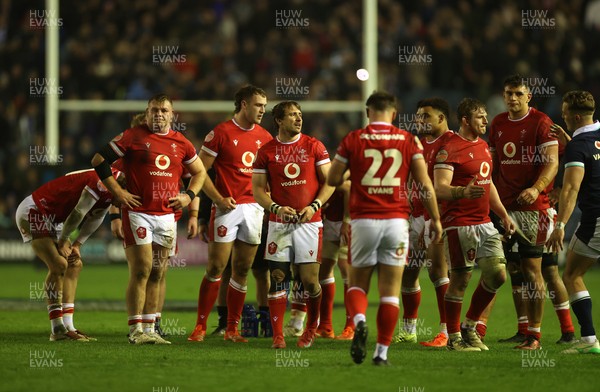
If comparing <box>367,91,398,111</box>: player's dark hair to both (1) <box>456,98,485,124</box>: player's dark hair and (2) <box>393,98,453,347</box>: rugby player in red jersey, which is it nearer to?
(1) <box>456,98,485,124</box>: player's dark hair

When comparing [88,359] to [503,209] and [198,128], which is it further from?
[198,128]

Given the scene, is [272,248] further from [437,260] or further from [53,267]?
[53,267]

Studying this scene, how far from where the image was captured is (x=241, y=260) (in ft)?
35.3

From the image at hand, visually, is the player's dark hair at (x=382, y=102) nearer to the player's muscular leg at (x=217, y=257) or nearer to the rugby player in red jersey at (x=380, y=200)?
the rugby player in red jersey at (x=380, y=200)

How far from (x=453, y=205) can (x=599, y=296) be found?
258 inches

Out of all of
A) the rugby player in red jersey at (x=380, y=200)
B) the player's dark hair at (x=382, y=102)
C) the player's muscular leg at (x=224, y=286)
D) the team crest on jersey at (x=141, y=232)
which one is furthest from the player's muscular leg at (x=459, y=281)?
the player's muscular leg at (x=224, y=286)

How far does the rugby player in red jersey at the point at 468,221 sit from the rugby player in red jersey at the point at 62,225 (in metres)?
3.22

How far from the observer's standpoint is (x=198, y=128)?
22.5 m

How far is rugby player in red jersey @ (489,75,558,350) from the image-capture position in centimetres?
1042

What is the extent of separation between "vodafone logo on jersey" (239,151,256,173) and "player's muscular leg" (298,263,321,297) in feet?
4.36

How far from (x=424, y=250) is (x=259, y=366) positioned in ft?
8.70

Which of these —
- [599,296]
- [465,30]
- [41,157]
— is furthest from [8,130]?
[599,296]

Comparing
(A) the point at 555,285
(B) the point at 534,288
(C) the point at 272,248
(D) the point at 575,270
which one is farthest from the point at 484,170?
(C) the point at 272,248

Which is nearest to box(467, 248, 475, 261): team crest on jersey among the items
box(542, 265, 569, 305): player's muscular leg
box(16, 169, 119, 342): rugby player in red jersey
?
box(542, 265, 569, 305): player's muscular leg
